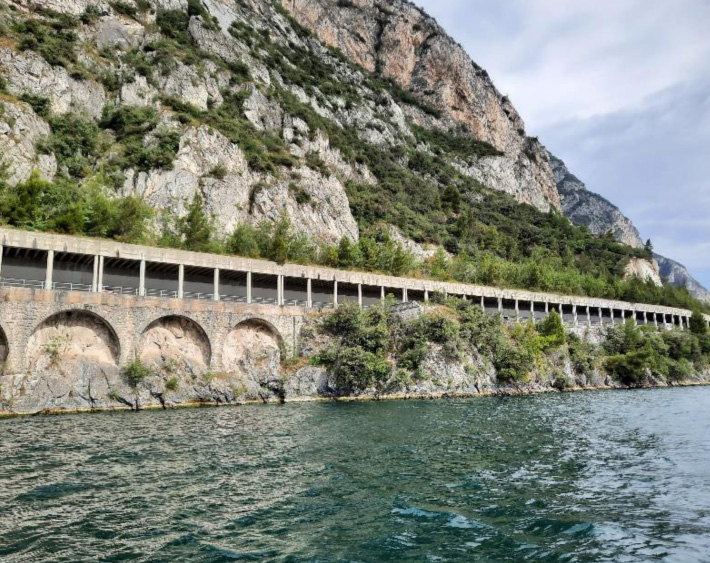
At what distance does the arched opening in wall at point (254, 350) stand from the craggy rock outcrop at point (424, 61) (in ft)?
Answer: 411

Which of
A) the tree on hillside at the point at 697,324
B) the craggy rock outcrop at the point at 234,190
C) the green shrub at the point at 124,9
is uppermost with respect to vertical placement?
the green shrub at the point at 124,9

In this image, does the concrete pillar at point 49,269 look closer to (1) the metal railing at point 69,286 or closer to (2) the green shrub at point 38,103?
(1) the metal railing at point 69,286

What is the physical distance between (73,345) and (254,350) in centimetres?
1447

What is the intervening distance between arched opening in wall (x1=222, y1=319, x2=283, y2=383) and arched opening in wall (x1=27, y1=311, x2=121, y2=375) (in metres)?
9.49

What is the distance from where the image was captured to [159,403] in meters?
36.3

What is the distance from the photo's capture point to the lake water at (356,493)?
9.15 m

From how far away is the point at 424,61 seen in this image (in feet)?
537

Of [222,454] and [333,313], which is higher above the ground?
[333,313]

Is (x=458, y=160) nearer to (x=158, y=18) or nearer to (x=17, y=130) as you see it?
(x=158, y=18)

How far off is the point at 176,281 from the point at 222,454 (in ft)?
107

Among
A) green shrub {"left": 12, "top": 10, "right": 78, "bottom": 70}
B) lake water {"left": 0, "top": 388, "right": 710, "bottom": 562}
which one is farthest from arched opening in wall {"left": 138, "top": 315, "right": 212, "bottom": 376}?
green shrub {"left": 12, "top": 10, "right": 78, "bottom": 70}

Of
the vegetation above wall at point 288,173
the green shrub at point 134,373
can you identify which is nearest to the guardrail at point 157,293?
the vegetation above wall at point 288,173

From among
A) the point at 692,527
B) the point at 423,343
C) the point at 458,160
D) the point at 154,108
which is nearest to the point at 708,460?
the point at 692,527

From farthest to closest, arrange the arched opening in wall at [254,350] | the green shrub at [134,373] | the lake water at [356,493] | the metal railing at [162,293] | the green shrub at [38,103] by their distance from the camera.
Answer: the green shrub at [38,103], the metal railing at [162,293], the arched opening in wall at [254,350], the green shrub at [134,373], the lake water at [356,493]
